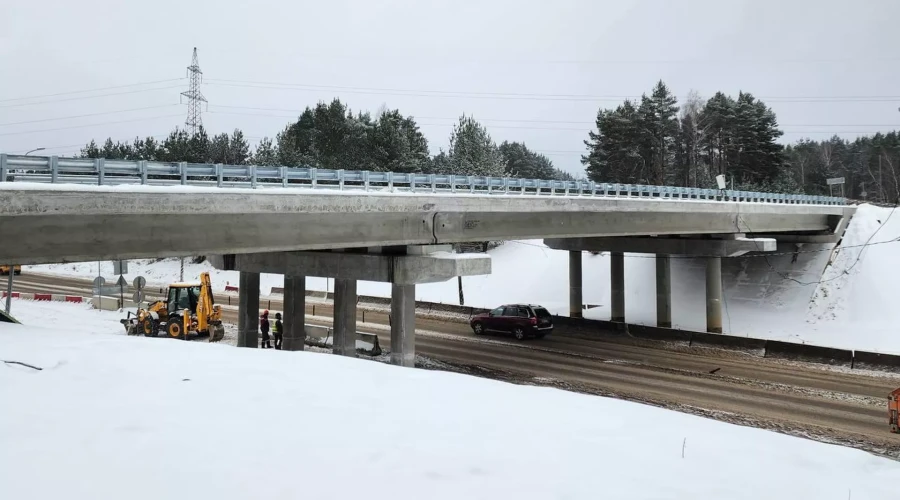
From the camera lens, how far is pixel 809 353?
2545 centimetres

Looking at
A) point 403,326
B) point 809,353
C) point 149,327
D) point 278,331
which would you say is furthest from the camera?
point 149,327

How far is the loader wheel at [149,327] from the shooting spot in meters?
26.6

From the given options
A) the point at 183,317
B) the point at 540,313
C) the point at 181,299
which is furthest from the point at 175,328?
the point at 540,313

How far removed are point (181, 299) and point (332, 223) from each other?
14.6 m

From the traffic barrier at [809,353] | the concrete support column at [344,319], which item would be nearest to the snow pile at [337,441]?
the concrete support column at [344,319]

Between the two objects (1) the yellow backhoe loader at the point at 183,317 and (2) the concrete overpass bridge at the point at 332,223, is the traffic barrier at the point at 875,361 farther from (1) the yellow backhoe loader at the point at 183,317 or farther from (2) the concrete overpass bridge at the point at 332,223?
(1) the yellow backhoe loader at the point at 183,317

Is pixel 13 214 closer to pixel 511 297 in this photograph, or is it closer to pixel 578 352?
pixel 578 352

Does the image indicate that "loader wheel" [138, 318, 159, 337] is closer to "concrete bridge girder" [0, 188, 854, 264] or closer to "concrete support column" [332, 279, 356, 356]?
"concrete support column" [332, 279, 356, 356]

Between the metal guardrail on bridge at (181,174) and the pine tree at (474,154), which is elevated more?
the pine tree at (474,154)

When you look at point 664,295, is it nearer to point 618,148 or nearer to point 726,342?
point 726,342

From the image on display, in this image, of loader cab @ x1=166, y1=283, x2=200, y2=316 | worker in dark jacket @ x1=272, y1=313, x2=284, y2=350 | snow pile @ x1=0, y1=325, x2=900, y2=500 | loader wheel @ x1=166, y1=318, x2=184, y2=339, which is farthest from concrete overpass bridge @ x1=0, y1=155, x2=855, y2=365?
snow pile @ x1=0, y1=325, x2=900, y2=500

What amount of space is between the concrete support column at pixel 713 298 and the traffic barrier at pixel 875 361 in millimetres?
8738

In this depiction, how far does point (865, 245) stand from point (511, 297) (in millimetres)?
24776

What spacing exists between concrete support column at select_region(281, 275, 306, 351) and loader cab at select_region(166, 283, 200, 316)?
5482 mm
